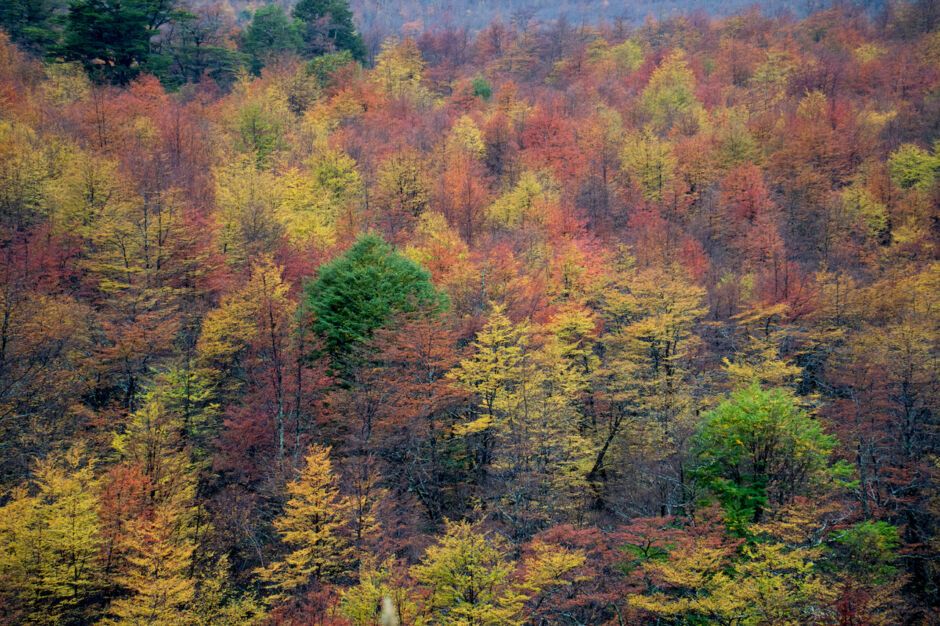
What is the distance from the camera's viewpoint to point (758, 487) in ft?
79.2

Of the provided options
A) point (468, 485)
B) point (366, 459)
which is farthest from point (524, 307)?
point (366, 459)

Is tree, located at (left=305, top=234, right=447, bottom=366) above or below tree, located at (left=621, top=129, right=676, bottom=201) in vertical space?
below

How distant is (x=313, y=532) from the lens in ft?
75.8

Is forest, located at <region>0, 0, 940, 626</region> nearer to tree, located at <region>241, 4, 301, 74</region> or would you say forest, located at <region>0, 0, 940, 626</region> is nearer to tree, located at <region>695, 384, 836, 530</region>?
tree, located at <region>695, 384, 836, 530</region>

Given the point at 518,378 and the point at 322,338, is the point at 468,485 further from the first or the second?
the point at 322,338

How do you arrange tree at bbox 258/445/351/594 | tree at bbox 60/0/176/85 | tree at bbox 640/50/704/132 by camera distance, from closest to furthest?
tree at bbox 258/445/351/594 → tree at bbox 60/0/176/85 → tree at bbox 640/50/704/132

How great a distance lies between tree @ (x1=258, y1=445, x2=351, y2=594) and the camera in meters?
22.8

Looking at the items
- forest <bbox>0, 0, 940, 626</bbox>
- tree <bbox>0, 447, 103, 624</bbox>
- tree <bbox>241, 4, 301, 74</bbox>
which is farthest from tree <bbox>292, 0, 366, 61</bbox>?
tree <bbox>0, 447, 103, 624</bbox>

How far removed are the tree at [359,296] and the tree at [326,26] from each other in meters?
52.3

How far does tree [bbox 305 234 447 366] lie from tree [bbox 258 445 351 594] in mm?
6662

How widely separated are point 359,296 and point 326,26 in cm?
5729

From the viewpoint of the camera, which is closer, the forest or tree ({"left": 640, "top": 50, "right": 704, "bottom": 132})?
the forest

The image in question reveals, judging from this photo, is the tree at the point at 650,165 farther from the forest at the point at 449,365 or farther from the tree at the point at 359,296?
the tree at the point at 359,296

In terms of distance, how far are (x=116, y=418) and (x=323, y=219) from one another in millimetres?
19130
